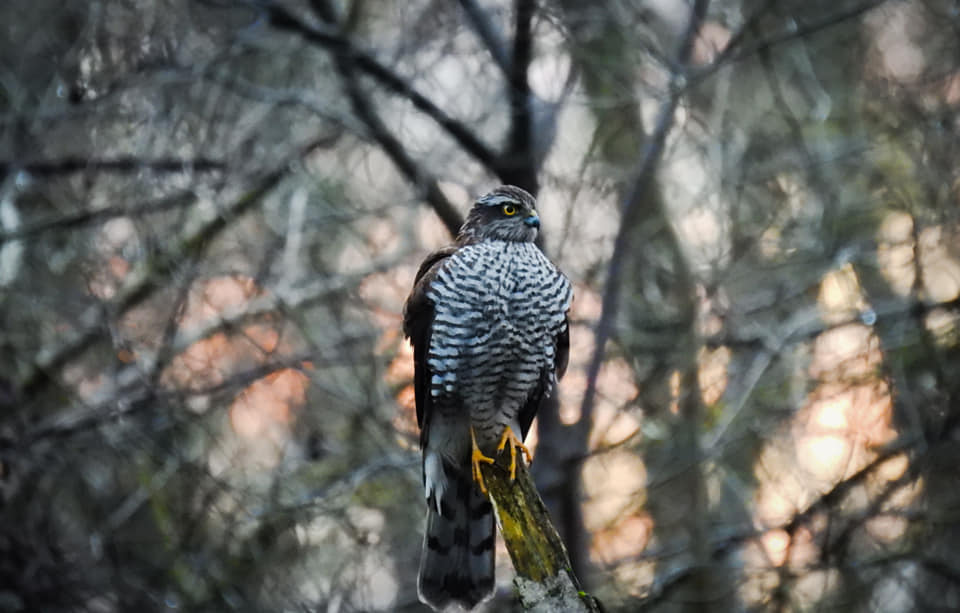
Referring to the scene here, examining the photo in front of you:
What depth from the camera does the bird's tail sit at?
4094 mm

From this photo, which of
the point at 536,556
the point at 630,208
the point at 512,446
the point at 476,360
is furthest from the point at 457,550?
the point at 630,208

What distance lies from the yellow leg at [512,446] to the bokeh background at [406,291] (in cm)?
131

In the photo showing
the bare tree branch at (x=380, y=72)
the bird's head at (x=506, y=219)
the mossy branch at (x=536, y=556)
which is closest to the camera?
the mossy branch at (x=536, y=556)

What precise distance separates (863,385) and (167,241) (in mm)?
4388

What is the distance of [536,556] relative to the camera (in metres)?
2.87

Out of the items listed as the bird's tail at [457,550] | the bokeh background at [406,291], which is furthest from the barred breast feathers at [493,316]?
the bokeh background at [406,291]

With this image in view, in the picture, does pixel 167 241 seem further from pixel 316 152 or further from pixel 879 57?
pixel 879 57

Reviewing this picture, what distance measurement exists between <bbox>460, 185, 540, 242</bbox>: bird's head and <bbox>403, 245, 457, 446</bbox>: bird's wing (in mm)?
148

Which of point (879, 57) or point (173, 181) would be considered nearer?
point (173, 181)

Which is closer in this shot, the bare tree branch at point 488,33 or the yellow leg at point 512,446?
the yellow leg at point 512,446

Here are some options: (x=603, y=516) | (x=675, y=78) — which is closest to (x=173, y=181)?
(x=675, y=78)

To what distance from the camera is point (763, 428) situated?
6.66 metres

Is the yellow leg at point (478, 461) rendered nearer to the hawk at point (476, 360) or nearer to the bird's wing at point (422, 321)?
the hawk at point (476, 360)

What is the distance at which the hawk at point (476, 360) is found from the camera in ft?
13.5
